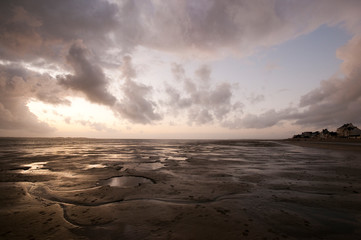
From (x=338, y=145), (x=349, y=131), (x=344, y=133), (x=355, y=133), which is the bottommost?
(x=338, y=145)

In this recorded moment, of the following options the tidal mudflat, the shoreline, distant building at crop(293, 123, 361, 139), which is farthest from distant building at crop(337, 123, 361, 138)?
the tidal mudflat

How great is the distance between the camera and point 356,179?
9.06 meters

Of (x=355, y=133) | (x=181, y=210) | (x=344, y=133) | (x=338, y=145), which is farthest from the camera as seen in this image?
(x=344, y=133)

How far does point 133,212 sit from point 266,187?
6.02 meters

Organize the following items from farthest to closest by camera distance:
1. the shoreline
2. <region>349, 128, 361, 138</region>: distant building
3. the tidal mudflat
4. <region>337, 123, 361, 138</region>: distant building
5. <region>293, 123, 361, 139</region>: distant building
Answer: <region>293, 123, 361, 139</region>: distant building
<region>337, 123, 361, 138</region>: distant building
<region>349, 128, 361, 138</region>: distant building
the shoreline
the tidal mudflat

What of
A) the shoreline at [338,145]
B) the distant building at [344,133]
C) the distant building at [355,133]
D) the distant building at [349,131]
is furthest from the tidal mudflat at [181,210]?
the distant building at [344,133]

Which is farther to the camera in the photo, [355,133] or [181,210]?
[355,133]

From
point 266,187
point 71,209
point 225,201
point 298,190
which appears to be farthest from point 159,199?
point 298,190

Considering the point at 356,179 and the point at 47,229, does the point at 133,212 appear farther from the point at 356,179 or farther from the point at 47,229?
the point at 356,179

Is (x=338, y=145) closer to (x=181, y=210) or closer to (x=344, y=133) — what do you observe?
(x=181, y=210)

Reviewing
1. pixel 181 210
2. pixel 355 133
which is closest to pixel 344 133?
pixel 355 133

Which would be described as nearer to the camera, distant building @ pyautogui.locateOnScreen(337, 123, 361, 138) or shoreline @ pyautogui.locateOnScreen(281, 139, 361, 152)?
shoreline @ pyautogui.locateOnScreen(281, 139, 361, 152)

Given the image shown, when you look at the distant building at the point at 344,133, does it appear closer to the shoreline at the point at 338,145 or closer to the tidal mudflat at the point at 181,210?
the shoreline at the point at 338,145

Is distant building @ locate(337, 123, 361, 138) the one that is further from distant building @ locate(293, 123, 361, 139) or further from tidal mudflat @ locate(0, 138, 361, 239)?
Answer: tidal mudflat @ locate(0, 138, 361, 239)
